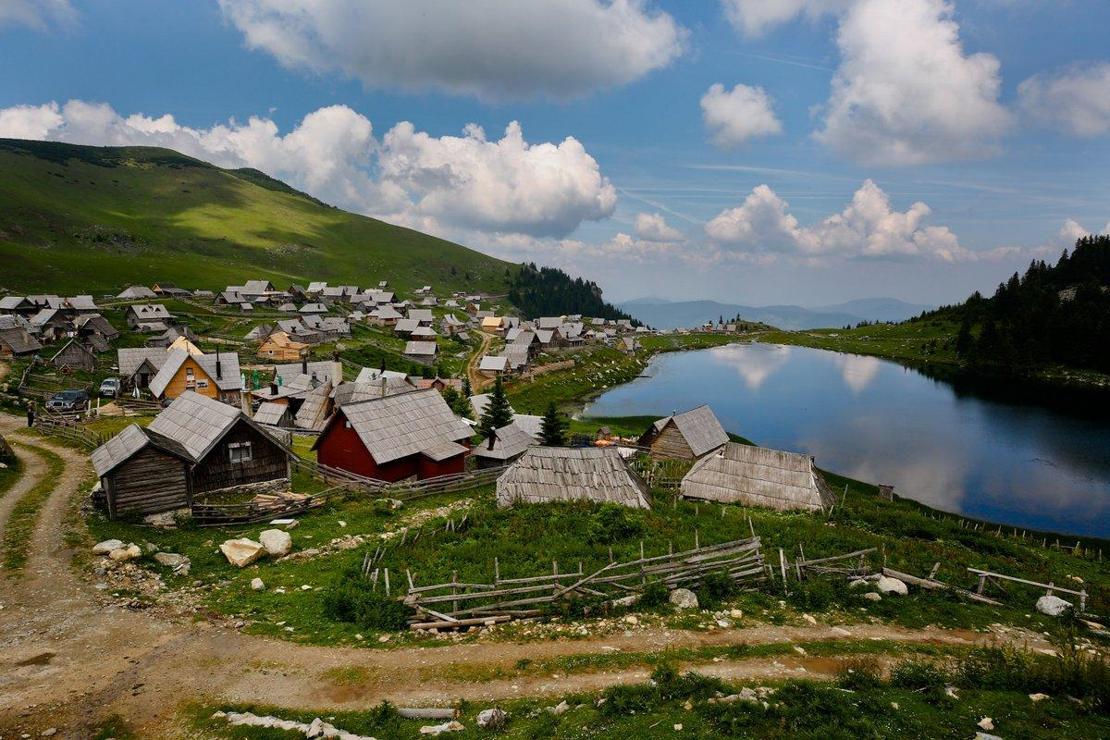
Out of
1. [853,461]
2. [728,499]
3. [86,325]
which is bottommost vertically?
[853,461]

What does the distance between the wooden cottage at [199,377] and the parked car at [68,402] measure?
23.6 feet

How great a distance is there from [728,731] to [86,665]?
18.0 meters

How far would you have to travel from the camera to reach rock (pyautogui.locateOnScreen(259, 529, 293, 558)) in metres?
25.2

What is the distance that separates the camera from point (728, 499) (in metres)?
36.8

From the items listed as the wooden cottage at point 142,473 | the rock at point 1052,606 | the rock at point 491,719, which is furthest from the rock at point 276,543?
the rock at point 1052,606

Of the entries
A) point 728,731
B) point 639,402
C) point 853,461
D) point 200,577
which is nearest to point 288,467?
point 200,577

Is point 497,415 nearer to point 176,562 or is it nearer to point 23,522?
point 176,562

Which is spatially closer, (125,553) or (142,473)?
(125,553)

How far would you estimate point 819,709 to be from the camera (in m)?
13.0

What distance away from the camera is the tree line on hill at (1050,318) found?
112 meters

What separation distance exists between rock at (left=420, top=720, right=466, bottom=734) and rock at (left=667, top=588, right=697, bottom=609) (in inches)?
376

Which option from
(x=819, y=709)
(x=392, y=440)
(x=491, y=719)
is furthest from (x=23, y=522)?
(x=819, y=709)

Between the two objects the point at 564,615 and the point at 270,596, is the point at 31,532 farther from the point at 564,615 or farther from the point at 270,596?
the point at 564,615

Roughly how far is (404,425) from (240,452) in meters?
11.6
